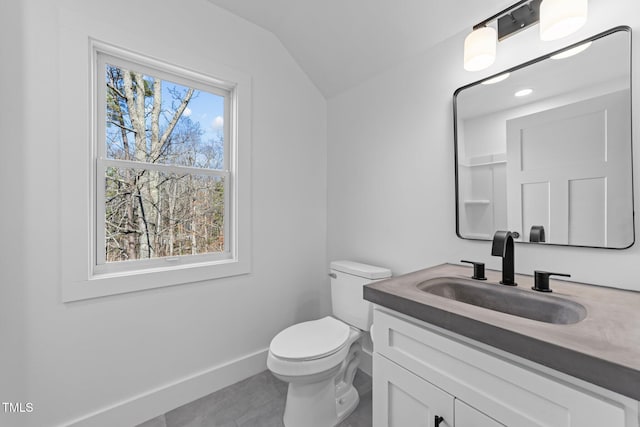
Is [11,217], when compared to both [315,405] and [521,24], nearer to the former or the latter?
[315,405]

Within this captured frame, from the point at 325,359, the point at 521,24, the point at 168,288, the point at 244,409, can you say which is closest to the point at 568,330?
the point at 325,359

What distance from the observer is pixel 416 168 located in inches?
63.5

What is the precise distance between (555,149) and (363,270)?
1102mm

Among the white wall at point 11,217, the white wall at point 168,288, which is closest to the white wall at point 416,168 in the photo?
the white wall at point 168,288

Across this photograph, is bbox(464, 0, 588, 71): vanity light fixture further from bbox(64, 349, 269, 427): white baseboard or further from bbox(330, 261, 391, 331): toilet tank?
bbox(64, 349, 269, 427): white baseboard

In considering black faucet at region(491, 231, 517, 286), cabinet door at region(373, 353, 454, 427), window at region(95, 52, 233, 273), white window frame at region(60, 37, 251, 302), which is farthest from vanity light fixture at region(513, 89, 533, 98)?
window at region(95, 52, 233, 273)

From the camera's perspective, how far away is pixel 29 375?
1.20m

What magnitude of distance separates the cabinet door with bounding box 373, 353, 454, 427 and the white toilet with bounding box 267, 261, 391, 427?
37cm

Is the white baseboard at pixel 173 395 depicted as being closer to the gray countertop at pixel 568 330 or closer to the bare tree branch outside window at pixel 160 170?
the bare tree branch outside window at pixel 160 170

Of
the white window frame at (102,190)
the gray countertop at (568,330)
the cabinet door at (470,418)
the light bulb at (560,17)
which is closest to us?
the gray countertop at (568,330)

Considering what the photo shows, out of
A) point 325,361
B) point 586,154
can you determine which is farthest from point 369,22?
point 325,361

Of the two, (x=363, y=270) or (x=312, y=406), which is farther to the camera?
(x=363, y=270)

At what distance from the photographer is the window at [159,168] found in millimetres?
1465

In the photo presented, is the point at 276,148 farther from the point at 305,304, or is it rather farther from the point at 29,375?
the point at 29,375
